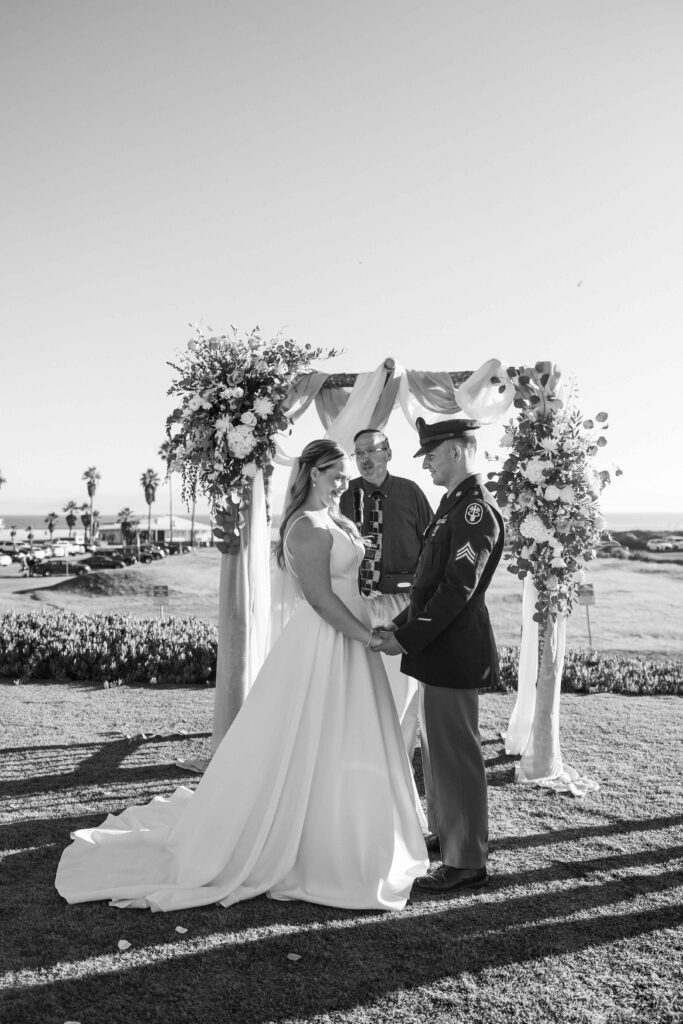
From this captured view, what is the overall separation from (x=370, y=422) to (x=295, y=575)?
152 inches

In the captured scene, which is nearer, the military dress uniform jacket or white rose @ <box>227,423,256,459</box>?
the military dress uniform jacket

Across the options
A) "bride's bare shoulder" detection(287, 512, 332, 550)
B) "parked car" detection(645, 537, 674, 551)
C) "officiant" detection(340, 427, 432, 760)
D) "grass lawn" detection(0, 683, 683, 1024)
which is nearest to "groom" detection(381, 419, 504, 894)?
"grass lawn" detection(0, 683, 683, 1024)

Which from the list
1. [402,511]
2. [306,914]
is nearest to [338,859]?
[306,914]

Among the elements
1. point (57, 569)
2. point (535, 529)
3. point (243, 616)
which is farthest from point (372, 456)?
point (57, 569)

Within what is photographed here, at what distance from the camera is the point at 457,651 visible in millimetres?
4703

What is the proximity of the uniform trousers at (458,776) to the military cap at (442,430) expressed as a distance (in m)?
1.57

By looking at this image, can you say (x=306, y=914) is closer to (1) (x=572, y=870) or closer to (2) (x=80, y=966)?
(2) (x=80, y=966)

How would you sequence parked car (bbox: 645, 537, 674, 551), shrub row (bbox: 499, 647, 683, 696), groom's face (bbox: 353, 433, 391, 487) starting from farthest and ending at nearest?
parked car (bbox: 645, 537, 674, 551)
shrub row (bbox: 499, 647, 683, 696)
groom's face (bbox: 353, 433, 391, 487)

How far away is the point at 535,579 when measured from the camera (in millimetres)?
7004

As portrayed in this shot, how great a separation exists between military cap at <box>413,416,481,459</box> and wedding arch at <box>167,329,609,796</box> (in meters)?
2.06

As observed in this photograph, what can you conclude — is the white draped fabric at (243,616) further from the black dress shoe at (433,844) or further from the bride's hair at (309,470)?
the bride's hair at (309,470)

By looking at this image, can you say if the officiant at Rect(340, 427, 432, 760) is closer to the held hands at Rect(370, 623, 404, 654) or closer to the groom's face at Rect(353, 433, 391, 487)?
the groom's face at Rect(353, 433, 391, 487)

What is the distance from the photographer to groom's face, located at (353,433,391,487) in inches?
282

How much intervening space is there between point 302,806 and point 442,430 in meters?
2.44
